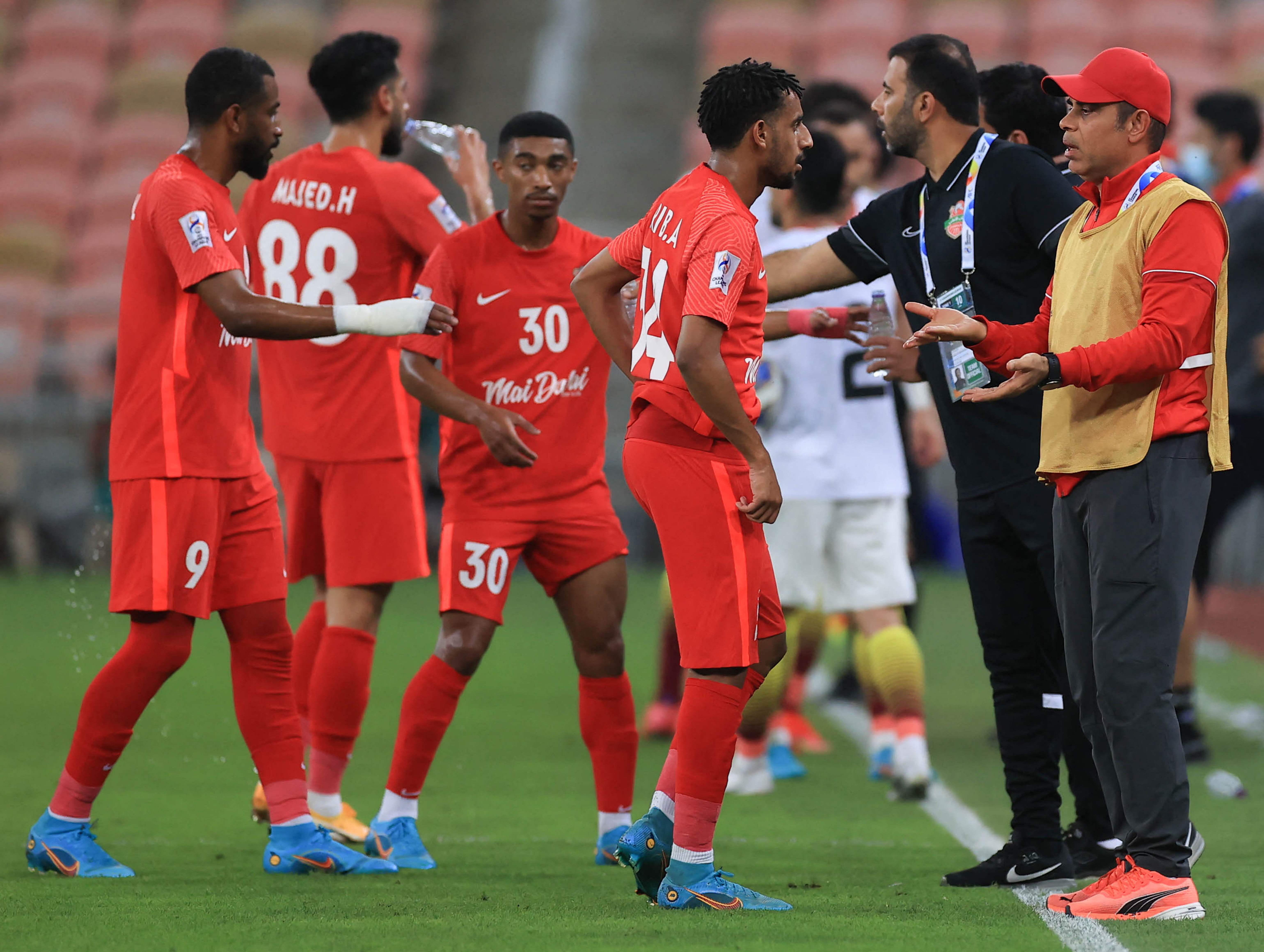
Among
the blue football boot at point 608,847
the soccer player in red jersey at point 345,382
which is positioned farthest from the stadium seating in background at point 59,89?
the blue football boot at point 608,847

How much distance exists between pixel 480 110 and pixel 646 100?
226 centimetres

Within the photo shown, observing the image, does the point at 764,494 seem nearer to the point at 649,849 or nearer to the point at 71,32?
the point at 649,849

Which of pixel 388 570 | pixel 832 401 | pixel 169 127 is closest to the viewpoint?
pixel 388 570

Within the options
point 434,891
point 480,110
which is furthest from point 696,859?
point 480,110

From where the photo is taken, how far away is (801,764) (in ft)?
22.9

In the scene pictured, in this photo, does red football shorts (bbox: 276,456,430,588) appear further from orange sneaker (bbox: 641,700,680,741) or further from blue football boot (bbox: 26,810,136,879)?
orange sneaker (bbox: 641,700,680,741)

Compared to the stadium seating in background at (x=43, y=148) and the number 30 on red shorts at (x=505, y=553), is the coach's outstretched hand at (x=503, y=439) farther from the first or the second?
the stadium seating in background at (x=43, y=148)

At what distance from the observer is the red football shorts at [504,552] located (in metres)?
4.83

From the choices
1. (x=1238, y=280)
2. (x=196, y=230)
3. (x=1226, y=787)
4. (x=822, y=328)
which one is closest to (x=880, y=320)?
(x=822, y=328)

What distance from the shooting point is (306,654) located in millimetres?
5520

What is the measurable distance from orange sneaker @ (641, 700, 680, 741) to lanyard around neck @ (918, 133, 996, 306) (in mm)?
3415

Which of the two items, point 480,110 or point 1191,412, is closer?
point 1191,412

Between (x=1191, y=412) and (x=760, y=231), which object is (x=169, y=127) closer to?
(x=760, y=231)

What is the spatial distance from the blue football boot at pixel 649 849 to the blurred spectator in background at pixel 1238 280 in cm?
384
